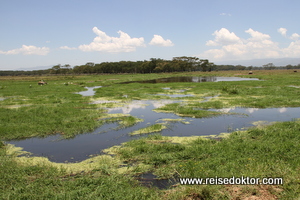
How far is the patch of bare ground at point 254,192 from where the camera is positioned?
5.53 metres

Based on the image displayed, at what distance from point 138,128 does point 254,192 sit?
8752 millimetres

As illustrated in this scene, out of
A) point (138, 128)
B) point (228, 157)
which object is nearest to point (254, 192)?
point (228, 157)

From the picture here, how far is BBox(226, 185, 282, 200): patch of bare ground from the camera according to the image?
553 centimetres

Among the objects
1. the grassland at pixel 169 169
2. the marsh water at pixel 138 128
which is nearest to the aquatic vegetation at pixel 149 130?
the marsh water at pixel 138 128

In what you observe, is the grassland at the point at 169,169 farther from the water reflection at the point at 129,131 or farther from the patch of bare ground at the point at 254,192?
the water reflection at the point at 129,131

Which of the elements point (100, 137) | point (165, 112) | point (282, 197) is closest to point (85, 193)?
point (282, 197)

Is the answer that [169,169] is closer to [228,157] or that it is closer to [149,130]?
[228,157]

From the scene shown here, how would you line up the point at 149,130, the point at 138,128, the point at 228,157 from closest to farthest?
the point at 228,157, the point at 149,130, the point at 138,128

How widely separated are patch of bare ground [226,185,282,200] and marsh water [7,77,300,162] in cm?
605

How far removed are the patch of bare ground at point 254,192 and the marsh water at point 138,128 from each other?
238 inches

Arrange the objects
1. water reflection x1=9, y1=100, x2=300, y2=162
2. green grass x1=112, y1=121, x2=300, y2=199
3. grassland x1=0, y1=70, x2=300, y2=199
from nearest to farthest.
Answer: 1. grassland x1=0, y1=70, x2=300, y2=199
2. green grass x1=112, y1=121, x2=300, y2=199
3. water reflection x1=9, y1=100, x2=300, y2=162

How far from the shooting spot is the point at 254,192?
5.71 m

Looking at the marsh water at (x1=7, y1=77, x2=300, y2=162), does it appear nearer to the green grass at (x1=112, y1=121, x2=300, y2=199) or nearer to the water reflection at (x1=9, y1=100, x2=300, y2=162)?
the water reflection at (x1=9, y1=100, x2=300, y2=162)

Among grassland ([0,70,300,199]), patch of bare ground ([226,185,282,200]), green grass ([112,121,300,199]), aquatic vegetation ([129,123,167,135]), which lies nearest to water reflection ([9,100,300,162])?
aquatic vegetation ([129,123,167,135])
